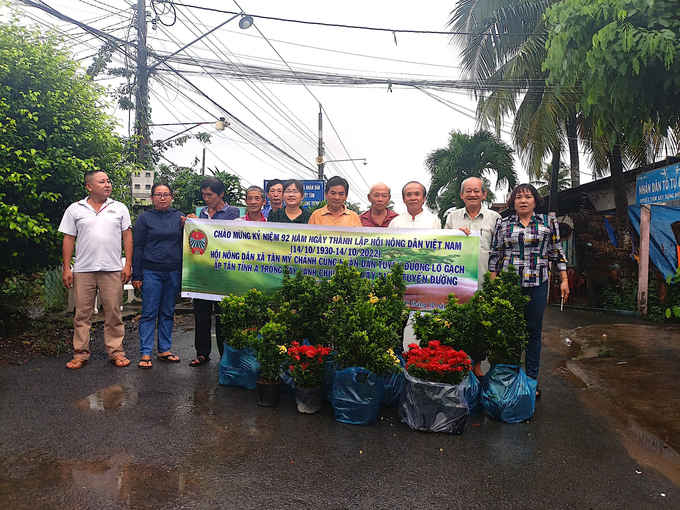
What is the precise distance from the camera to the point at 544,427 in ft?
12.8

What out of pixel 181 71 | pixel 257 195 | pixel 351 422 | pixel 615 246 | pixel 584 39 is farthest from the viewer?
pixel 181 71

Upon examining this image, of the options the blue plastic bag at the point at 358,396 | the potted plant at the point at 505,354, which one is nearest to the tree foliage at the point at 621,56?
the potted plant at the point at 505,354

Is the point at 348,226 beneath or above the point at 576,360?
above

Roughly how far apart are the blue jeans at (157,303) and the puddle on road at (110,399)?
2.49 ft

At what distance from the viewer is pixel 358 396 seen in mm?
3791

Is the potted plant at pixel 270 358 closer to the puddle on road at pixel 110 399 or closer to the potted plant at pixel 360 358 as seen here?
the potted plant at pixel 360 358

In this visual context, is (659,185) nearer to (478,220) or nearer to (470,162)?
(478,220)

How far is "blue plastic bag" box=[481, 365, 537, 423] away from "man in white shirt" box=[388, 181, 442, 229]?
163 cm

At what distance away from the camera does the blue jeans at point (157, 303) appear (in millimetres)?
5262

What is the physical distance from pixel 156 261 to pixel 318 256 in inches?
69.1

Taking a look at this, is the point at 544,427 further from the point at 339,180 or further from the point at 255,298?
the point at 339,180

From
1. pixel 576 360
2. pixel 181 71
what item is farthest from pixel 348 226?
pixel 181 71

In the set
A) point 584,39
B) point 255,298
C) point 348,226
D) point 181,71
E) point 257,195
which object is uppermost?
point 181,71

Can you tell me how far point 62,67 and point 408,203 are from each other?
455 cm
